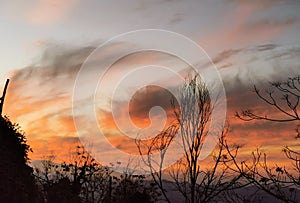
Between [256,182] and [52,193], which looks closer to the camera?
[256,182]

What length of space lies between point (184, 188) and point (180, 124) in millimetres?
3519

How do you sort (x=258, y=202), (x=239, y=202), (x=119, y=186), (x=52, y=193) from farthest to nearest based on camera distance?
(x=119, y=186) < (x=52, y=193) < (x=258, y=202) < (x=239, y=202)

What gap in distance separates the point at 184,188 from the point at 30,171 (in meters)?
8.51

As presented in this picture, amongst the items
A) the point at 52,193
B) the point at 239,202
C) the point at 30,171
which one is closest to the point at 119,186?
the point at 52,193

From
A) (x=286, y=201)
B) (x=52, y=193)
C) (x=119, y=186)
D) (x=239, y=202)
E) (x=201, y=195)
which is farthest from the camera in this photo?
(x=119, y=186)

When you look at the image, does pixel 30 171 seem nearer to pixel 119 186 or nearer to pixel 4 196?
pixel 4 196

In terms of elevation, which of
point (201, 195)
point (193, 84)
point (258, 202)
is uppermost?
point (193, 84)

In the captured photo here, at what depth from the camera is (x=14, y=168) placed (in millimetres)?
23359

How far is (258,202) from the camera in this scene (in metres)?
14.9

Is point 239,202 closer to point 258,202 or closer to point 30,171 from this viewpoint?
point 258,202

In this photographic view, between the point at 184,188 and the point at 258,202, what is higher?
the point at 184,188

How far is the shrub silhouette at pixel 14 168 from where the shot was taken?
22500 millimetres

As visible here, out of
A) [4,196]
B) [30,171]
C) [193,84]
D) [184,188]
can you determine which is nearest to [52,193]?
[30,171]

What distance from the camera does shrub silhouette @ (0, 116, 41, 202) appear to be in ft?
73.8
